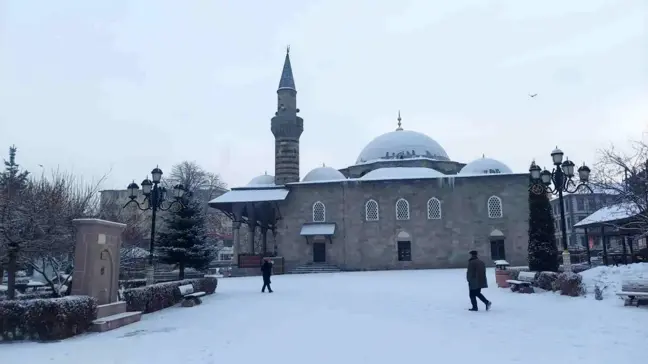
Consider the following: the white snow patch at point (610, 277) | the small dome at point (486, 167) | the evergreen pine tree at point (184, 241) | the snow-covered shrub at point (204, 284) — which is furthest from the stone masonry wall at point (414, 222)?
the white snow patch at point (610, 277)

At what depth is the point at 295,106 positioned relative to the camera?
34.5 metres

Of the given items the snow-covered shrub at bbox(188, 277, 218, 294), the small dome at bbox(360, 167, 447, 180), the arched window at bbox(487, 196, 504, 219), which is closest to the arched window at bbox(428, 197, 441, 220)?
the small dome at bbox(360, 167, 447, 180)

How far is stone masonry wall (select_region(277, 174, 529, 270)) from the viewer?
2934 cm

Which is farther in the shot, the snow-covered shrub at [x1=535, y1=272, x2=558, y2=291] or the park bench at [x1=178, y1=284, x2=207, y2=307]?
the snow-covered shrub at [x1=535, y1=272, x2=558, y2=291]

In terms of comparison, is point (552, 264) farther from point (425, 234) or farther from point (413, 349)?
point (425, 234)

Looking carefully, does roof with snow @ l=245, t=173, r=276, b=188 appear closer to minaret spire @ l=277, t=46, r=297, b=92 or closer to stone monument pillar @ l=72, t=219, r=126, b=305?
minaret spire @ l=277, t=46, r=297, b=92

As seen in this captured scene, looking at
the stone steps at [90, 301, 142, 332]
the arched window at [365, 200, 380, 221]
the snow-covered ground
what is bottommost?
the snow-covered ground

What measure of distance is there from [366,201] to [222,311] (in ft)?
65.7

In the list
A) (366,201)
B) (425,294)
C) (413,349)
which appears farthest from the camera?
(366,201)

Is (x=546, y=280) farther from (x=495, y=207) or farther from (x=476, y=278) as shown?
(x=495, y=207)

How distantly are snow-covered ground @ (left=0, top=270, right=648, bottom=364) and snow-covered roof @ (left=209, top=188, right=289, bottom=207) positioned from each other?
1789cm

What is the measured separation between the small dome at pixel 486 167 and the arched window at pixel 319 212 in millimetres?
10942

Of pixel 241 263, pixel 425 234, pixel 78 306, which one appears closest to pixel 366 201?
pixel 425 234

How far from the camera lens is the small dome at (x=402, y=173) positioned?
102 ft
